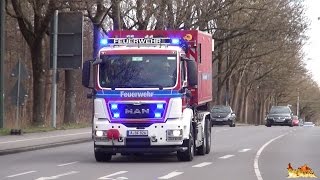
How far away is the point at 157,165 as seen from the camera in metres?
17.0

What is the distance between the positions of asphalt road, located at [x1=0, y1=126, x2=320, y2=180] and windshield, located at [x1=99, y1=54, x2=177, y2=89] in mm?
2078

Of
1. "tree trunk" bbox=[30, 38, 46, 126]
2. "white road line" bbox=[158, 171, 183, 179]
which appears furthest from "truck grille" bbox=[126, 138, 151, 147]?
"tree trunk" bbox=[30, 38, 46, 126]

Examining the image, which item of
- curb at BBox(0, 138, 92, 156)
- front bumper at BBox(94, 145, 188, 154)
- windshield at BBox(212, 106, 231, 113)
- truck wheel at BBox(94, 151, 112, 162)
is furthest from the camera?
windshield at BBox(212, 106, 231, 113)

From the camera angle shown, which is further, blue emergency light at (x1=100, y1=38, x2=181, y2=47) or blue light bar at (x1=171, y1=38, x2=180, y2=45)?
blue light bar at (x1=171, y1=38, x2=180, y2=45)

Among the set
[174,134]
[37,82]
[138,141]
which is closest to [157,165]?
[138,141]

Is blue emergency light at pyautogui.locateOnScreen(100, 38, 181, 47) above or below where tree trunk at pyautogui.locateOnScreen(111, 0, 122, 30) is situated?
below

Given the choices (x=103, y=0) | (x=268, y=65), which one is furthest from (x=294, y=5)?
(x=103, y=0)

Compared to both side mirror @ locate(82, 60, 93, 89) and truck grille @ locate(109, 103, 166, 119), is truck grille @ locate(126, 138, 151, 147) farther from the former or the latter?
side mirror @ locate(82, 60, 93, 89)

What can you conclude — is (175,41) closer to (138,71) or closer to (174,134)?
(138,71)

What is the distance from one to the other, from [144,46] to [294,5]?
35.4 m

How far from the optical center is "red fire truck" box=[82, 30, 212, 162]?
55.6ft

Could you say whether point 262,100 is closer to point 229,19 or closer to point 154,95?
point 229,19

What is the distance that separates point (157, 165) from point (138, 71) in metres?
2.46

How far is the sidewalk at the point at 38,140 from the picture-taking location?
21794mm
